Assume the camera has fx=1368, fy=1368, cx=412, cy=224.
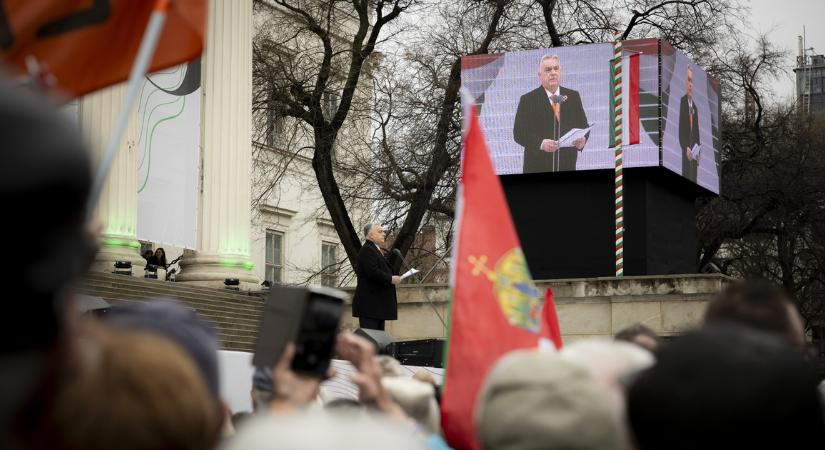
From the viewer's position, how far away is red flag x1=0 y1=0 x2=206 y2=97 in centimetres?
373

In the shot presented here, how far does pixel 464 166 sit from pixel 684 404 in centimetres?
238

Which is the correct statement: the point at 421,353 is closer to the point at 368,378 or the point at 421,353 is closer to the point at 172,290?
the point at 172,290

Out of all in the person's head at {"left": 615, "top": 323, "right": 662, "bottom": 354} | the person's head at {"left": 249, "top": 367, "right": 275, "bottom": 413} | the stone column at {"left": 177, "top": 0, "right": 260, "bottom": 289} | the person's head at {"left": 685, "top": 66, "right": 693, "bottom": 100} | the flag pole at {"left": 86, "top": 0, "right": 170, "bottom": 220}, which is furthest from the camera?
the stone column at {"left": 177, "top": 0, "right": 260, "bottom": 289}

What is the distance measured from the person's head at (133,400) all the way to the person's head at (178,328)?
0.48 meters

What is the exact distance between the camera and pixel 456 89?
25.7 m

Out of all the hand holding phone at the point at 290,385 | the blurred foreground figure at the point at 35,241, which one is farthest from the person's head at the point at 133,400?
the hand holding phone at the point at 290,385

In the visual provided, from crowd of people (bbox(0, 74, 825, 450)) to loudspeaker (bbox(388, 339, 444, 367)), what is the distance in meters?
12.5

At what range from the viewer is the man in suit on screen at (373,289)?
13836mm

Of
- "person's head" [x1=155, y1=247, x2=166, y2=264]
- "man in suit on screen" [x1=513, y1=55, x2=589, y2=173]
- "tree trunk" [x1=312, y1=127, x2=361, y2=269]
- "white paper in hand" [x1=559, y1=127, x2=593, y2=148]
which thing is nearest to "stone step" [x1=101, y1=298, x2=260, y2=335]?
"man in suit on screen" [x1=513, y1=55, x2=589, y2=173]

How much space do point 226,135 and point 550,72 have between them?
238 inches

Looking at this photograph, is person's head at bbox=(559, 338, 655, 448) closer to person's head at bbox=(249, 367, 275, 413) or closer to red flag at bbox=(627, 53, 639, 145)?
person's head at bbox=(249, 367, 275, 413)

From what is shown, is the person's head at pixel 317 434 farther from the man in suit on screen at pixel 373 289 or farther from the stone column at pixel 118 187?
the stone column at pixel 118 187

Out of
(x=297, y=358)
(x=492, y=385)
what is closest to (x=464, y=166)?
(x=297, y=358)

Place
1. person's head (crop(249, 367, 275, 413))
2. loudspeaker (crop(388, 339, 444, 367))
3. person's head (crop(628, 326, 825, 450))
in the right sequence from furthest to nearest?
loudspeaker (crop(388, 339, 444, 367))
person's head (crop(249, 367, 275, 413))
person's head (crop(628, 326, 825, 450))
